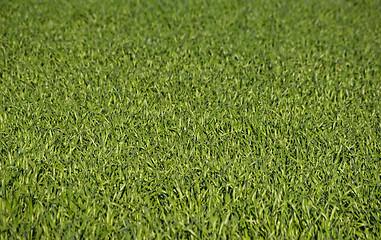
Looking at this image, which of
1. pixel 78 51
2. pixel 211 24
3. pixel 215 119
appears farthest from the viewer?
pixel 211 24

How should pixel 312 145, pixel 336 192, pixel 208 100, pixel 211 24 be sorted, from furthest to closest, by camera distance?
pixel 211 24
pixel 208 100
pixel 312 145
pixel 336 192

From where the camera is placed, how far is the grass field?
2.85m

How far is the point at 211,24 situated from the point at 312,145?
3196 millimetres

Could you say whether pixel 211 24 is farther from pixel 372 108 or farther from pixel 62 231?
pixel 62 231

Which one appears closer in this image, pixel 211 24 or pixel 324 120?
pixel 324 120

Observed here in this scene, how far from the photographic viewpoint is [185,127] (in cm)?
378

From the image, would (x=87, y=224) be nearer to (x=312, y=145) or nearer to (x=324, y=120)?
(x=312, y=145)

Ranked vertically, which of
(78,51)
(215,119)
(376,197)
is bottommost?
(376,197)

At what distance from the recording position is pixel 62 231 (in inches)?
105

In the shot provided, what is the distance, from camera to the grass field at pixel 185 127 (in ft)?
9.35

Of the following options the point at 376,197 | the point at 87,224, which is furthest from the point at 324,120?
the point at 87,224

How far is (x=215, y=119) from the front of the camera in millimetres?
3916

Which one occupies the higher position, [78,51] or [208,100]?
[78,51]

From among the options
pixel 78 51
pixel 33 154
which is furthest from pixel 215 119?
pixel 78 51
